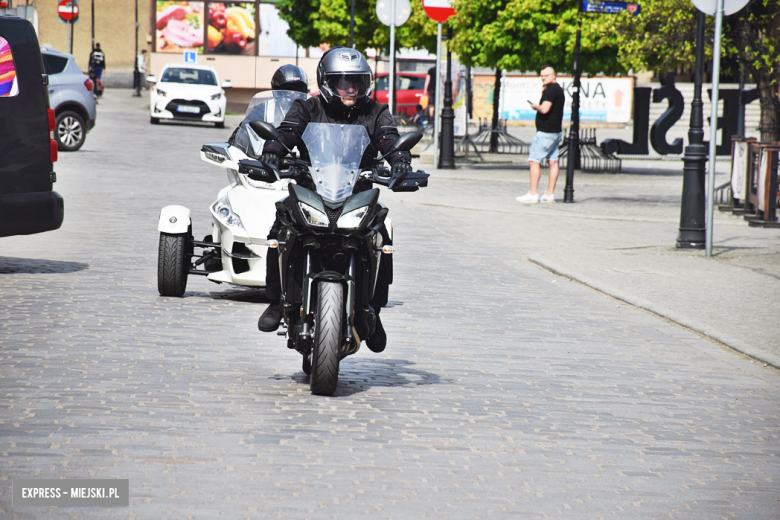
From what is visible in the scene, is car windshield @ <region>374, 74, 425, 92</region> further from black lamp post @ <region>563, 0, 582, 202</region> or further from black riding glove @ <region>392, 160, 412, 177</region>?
black riding glove @ <region>392, 160, 412, 177</region>

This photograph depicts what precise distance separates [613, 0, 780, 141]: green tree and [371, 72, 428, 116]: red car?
93.0 ft

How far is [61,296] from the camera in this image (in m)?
8.75

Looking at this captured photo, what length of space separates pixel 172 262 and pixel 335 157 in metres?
3.26

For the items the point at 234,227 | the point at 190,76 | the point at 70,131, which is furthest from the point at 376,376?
the point at 190,76

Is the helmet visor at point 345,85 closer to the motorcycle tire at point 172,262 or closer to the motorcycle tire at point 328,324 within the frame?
the motorcycle tire at point 328,324

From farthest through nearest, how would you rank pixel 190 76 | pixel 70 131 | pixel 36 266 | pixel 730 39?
1. pixel 190 76
2. pixel 70 131
3. pixel 730 39
4. pixel 36 266

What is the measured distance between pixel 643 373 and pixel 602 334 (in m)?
1.26

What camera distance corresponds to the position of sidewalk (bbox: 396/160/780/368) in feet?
29.6

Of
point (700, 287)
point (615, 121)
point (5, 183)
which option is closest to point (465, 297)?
point (700, 287)

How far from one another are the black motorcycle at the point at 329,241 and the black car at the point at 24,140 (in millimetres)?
4109

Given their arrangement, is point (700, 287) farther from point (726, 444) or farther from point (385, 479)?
point (385, 479)

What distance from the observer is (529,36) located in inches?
888

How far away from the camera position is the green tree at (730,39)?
16531 millimetres

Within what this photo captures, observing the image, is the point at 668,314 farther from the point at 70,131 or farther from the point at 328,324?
the point at 70,131
